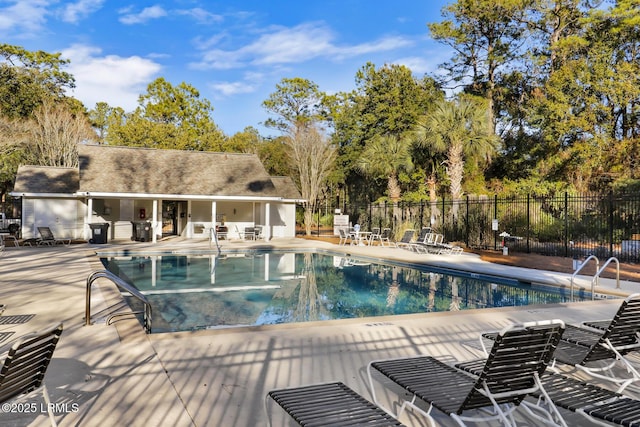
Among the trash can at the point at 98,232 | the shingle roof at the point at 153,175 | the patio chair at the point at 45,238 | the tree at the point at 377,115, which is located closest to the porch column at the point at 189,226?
the shingle roof at the point at 153,175

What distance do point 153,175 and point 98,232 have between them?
4482 mm

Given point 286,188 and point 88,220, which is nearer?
point 88,220

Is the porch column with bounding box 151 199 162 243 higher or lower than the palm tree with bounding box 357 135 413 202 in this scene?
lower

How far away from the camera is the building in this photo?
68.9 ft

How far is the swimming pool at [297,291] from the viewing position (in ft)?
28.8

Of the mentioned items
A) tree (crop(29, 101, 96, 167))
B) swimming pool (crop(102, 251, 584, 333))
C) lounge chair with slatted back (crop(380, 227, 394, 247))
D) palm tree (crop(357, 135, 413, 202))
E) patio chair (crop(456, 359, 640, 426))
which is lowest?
swimming pool (crop(102, 251, 584, 333))

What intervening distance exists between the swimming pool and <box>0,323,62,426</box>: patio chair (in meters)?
4.43

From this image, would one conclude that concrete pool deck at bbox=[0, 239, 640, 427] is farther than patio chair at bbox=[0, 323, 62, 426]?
Yes

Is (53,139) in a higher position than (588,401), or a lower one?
higher

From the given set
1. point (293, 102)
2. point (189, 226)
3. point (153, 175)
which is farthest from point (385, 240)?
point (293, 102)

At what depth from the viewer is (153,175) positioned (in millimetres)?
22922

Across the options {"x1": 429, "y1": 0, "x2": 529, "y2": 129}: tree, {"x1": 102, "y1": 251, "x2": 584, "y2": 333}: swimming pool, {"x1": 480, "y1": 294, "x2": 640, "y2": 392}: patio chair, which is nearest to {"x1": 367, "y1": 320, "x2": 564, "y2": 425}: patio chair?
{"x1": 480, "y1": 294, "x2": 640, "y2": 392}: patio chair

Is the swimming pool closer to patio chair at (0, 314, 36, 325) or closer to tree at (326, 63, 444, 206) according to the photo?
patio chair at (0, 314, 36, 325)

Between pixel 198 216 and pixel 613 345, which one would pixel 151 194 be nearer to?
pixel 198 216
